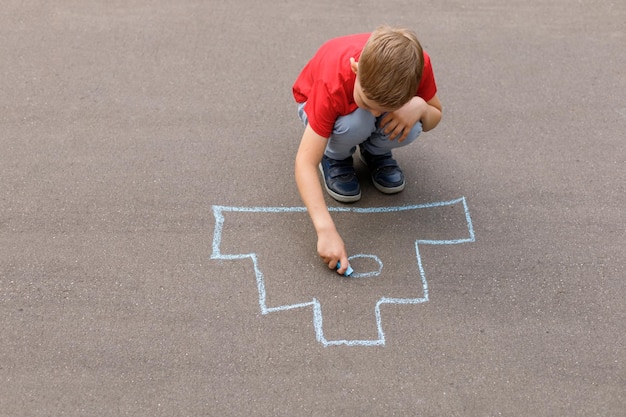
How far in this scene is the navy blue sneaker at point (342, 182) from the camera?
3.00 meters

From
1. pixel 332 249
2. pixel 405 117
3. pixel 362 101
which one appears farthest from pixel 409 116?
pixel 332 249

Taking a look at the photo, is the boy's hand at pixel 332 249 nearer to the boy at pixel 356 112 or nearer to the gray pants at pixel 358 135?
the boy at pixel 356 112

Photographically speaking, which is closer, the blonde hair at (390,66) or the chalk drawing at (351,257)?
the blonde hair at (390,66)

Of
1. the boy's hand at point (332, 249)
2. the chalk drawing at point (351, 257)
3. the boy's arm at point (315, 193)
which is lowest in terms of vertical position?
the chalk drawing at point (351, 257)

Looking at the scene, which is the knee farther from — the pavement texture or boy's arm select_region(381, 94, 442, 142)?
the pavement texture

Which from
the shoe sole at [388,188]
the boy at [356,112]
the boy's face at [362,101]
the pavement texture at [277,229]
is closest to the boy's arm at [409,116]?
the boy at [356,112]

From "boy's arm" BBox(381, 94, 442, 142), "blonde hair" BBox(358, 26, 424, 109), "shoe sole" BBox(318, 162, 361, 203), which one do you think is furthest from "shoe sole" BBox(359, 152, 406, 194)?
"blonde hair" BBox(358, 26, 424, 109)

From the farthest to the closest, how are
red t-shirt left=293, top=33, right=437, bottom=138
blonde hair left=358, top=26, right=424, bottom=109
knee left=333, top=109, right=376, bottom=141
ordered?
knee left=333, top=109, right=376, bottom=141 < red t-shirt left=293, top=33, right=437, bottom=138 < blonde hair left=358, top=26, right=424, bottom=109

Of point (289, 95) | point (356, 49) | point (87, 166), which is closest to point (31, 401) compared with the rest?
point (87, 166)

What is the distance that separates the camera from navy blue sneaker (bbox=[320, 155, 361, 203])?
9.84 ft

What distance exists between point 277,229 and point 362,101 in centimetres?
70

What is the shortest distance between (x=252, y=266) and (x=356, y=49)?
0.95 metres

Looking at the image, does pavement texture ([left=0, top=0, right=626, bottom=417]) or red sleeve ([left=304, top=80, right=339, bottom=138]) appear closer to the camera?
pavement texture ([left=0, top=0, right=626, bottom=417])

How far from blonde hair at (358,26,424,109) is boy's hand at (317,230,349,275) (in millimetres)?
554
